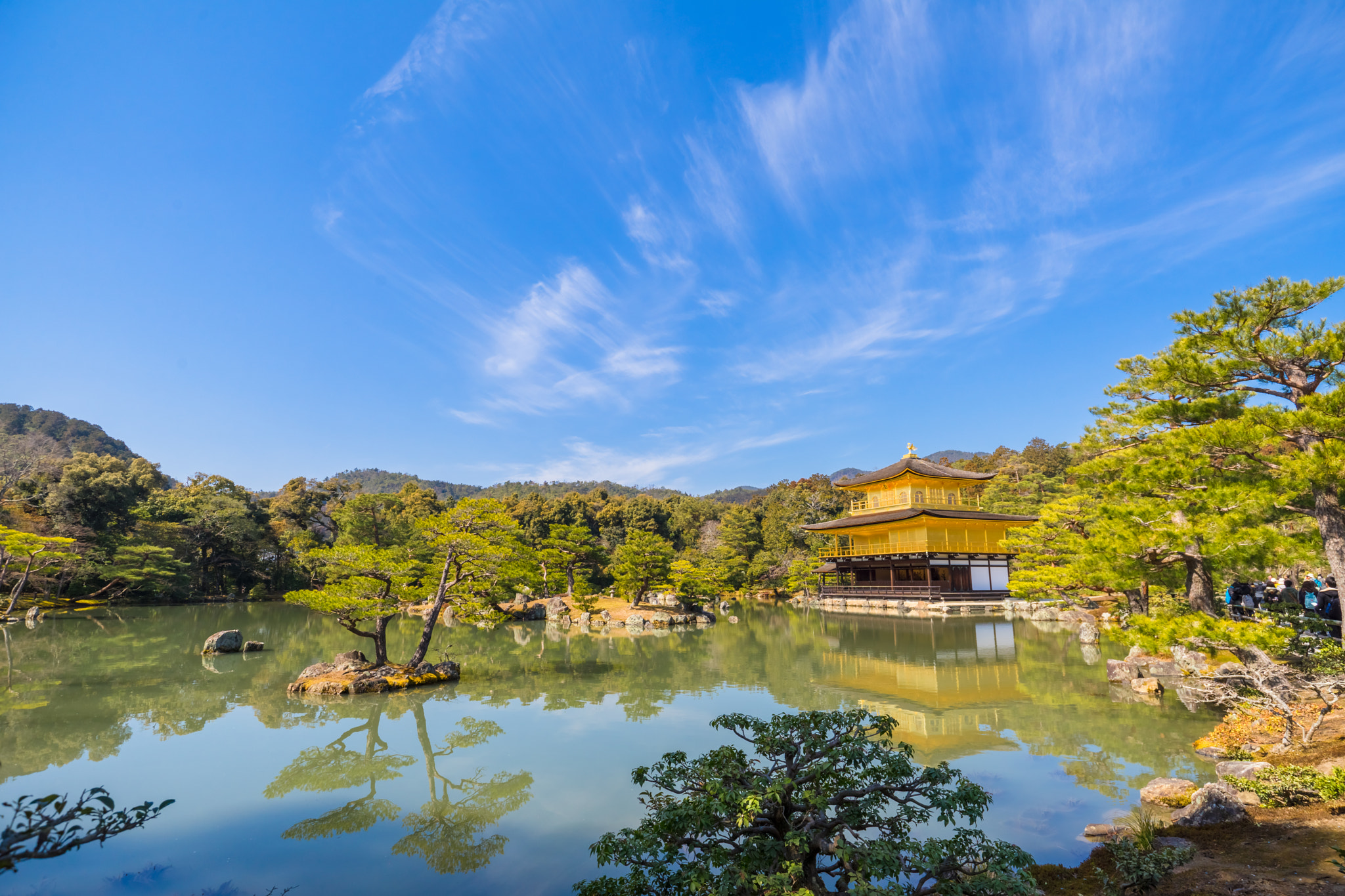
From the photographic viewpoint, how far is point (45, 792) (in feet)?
19.4

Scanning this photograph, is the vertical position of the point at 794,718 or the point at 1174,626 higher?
the point at 1174,626

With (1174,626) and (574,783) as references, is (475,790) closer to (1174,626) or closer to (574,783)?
(574,783)

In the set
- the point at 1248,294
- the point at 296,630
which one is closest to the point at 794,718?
the point at 1248,294

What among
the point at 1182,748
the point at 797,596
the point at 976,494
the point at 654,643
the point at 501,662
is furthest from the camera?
the point at 797,596

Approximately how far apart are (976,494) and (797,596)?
10004 mm

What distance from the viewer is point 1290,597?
10008 mm

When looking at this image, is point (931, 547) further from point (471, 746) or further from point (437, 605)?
point (471, 746)

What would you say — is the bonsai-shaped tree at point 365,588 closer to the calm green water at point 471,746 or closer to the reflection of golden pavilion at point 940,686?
the calm green water at point 471,746

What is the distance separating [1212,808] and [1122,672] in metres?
7.03

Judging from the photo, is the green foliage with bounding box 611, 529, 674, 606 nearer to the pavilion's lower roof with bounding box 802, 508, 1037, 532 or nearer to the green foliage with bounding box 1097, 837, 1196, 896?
the pavilion's lower roof with bounding box 802, 508, 1037, 532

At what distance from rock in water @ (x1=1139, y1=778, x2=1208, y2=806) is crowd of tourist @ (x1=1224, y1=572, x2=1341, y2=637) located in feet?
7.67

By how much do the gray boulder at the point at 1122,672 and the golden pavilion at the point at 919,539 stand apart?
42.1 feet

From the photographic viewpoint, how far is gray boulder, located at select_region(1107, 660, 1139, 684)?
10.0 m

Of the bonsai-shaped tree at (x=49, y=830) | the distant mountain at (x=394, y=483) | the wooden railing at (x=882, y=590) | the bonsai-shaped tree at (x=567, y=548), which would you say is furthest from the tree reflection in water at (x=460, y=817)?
the distant mountain at (x=394, y=483)
